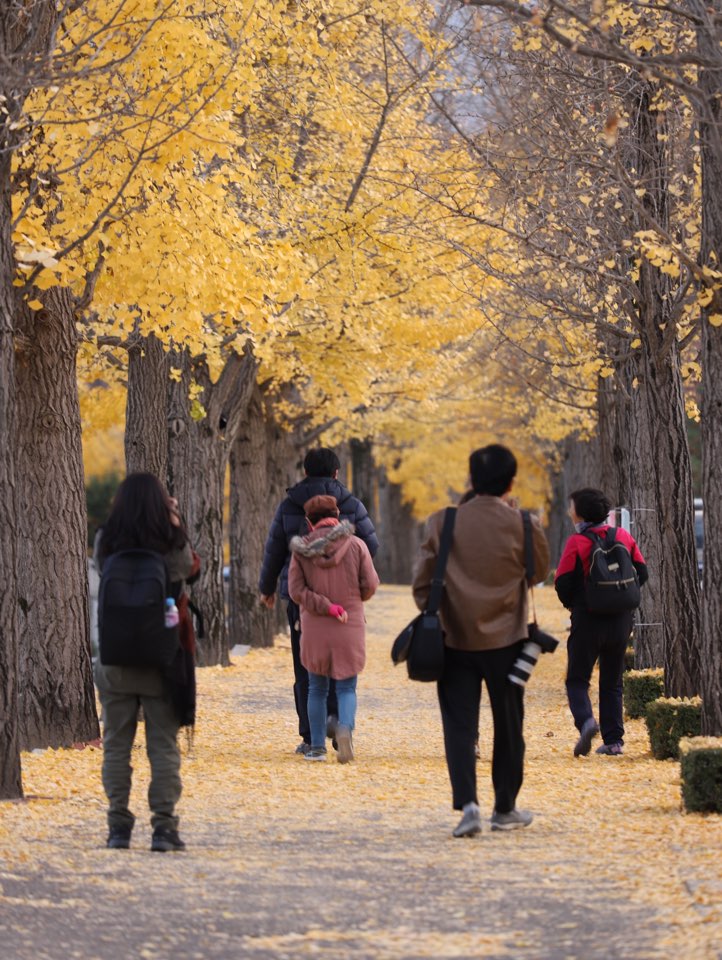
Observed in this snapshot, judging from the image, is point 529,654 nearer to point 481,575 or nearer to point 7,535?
point 481,575

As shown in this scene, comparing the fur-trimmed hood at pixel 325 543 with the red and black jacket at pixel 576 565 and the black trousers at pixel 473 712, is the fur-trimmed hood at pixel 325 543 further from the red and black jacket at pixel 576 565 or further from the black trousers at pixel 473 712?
the black trousers at pixel 473 712

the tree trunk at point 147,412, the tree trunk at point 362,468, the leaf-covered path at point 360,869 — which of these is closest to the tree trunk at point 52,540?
the leaf-covered path at point 360,869

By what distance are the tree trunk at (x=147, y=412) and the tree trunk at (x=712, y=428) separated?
5.96m

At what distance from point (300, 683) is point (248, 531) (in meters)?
13.1

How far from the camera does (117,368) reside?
834 inches

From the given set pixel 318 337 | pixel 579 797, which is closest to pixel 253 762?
pixel 579 797

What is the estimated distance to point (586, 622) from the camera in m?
10.9

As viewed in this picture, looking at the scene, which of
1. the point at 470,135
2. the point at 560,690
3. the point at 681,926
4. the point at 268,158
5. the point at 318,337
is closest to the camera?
the point at 681,926

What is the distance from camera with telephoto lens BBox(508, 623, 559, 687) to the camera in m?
7.51

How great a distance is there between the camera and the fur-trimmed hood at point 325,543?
10484mm

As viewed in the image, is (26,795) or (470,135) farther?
(470,135)

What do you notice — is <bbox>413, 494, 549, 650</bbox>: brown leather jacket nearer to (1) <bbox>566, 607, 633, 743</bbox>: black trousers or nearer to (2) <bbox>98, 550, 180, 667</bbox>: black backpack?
(2) <bbox>98, 550, 180, 667</bbox>: black backpack

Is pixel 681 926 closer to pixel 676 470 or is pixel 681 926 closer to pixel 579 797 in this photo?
pixel 579 797

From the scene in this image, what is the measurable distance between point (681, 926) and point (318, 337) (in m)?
15.9
